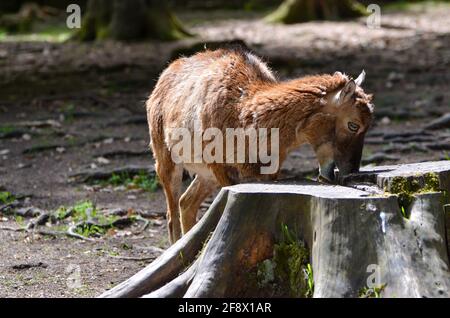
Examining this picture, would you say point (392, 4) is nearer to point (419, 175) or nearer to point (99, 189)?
point (99, 189)

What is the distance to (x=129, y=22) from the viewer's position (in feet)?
65.3

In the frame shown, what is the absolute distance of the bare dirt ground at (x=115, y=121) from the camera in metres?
7.47

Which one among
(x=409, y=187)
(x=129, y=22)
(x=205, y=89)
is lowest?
(x=409, y=187)

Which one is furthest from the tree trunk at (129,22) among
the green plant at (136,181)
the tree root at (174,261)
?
the tree root at (174,261)

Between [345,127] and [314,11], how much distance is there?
17657 millimetres

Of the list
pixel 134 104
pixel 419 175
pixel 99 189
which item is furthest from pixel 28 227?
pixel 134 104

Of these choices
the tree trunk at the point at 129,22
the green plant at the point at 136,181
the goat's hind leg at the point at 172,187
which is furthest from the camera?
the tree trunk at the point at 129,22

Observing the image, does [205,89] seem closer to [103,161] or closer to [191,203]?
[191,203]

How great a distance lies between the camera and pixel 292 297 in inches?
204

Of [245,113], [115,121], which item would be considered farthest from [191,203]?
[115,121]

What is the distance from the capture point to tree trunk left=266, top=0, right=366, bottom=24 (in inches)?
900

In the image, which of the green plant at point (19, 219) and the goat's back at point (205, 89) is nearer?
the goat's back at point (205, 89)

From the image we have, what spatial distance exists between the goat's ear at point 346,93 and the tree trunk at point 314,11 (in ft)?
56.8

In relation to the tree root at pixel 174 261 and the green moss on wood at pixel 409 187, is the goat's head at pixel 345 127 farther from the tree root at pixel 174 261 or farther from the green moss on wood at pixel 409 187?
the tree root at pixel 174 261
